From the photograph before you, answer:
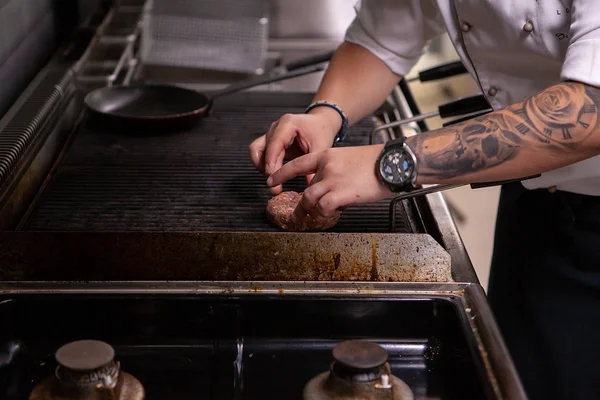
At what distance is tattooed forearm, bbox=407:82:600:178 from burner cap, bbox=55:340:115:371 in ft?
1.97

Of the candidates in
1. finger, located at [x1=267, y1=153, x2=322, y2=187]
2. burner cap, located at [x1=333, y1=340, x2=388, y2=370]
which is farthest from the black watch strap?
burner cap, located at [x1=333, y1=340, x2=388, y2=370]

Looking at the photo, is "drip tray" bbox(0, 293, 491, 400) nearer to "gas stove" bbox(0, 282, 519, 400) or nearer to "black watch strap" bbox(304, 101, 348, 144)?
"gas stove" bbox(0, 282, 519, 400)

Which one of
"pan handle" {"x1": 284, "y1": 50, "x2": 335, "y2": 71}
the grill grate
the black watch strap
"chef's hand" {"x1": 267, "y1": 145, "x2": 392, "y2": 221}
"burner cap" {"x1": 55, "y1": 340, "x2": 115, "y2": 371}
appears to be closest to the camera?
"burner cap" {"x1": 55, "y1": 340, "x2": 115, "y2": 371}

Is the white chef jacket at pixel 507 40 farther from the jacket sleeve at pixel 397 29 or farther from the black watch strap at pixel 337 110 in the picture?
the black watch strap at pixel 337 110

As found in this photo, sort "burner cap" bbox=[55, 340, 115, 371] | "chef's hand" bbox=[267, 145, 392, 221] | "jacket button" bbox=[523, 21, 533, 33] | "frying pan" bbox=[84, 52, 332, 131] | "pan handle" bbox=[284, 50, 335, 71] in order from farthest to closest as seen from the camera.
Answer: "pan handle" bbox=[284, 50, 335, 71] → "frying pan" bbox=[84, 52, 332, 131] → "jacket button" bbox=[523, 21, 533, 33] → "chef's hand" bbox=[267, 145, 392, 221] → "burner cap" bbox=[55, 340, 115, 371]

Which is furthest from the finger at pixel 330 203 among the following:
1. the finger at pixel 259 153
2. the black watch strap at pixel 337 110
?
the black watch strap at pixel 337 110

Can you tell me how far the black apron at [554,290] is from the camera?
5.43ft

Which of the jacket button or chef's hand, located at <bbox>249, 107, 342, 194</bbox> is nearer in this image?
the jacket button

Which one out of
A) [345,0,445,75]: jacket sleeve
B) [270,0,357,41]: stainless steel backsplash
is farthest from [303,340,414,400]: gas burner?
[270,0,357,41]: stainless steel backsplash

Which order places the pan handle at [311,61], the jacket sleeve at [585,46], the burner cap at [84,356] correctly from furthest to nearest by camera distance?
1. the pan handle at [311,61]
2. the jacket sleeve at [585,46]
3. the burner cap at [84,356]

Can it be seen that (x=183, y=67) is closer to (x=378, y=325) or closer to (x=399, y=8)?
(x=399, y=8)

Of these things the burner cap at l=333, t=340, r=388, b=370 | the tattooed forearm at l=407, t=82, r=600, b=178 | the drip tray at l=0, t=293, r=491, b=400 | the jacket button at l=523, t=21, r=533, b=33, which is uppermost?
the jacket button at l=523, t=21, r=533, b=33

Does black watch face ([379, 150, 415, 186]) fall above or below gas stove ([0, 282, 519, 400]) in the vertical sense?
above

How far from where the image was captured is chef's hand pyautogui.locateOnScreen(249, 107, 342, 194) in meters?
1.58
